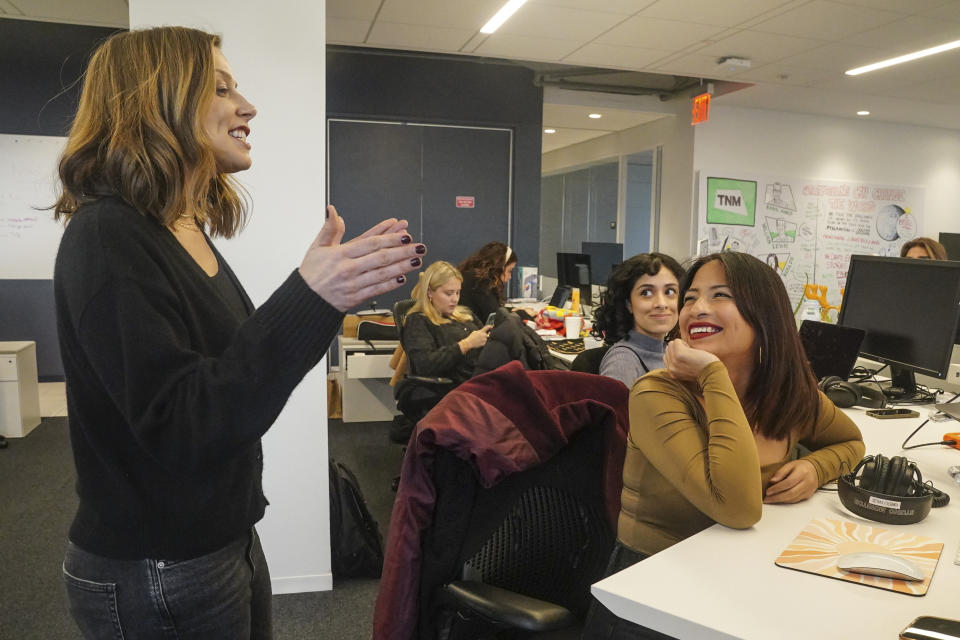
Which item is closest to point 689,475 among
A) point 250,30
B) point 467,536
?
point 467,536

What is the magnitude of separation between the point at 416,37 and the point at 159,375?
4909mm

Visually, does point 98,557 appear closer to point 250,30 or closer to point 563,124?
point 250,30

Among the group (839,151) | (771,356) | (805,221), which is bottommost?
(771,356)

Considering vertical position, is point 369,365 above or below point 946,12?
below

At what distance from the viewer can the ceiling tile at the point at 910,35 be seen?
183 inches

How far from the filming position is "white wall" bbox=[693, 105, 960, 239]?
24.6ft

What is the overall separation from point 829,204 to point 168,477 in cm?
850

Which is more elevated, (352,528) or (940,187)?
(940,187)

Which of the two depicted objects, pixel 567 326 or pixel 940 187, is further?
pixel 940 187

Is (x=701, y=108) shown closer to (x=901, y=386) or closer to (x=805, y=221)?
(x=805, y=221)

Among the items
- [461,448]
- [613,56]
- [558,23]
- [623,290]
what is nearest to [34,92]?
[558,23]

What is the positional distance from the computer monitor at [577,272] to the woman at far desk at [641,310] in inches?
114

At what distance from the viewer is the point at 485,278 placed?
4777 millimetres

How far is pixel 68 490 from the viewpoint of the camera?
3688 millimetres
